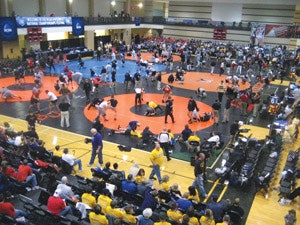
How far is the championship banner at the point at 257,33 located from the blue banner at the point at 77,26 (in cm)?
2376

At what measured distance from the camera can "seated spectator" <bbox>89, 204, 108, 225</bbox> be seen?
7.51 m

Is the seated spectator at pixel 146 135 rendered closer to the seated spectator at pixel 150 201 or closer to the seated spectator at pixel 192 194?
the seated spectator at pixel 192 194

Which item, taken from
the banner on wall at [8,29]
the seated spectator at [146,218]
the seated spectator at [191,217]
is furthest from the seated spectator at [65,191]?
the banner on wall at [8,29]

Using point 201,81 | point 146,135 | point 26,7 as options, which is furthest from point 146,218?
point 26,7

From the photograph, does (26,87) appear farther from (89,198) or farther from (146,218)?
(146,218)

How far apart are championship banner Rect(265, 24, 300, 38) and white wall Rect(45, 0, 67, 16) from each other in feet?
90.4

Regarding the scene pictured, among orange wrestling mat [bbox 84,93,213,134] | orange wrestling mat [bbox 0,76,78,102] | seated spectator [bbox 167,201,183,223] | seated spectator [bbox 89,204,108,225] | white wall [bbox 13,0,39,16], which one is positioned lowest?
orange wrestling mat [bbox 84,93,213,134]

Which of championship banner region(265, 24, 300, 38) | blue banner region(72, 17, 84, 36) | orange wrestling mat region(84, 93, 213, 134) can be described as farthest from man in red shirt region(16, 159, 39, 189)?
championship banner region(265, 24, 300, 38)

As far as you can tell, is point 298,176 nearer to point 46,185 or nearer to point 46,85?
point 46,185

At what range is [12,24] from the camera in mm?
30203

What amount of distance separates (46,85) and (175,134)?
504 inches

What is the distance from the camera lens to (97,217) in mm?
7535

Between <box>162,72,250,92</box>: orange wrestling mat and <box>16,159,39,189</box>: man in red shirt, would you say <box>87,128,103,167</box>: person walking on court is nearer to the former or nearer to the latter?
<box>16,159,39,189</box>: man in red shirt

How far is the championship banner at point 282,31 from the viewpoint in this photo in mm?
43000
